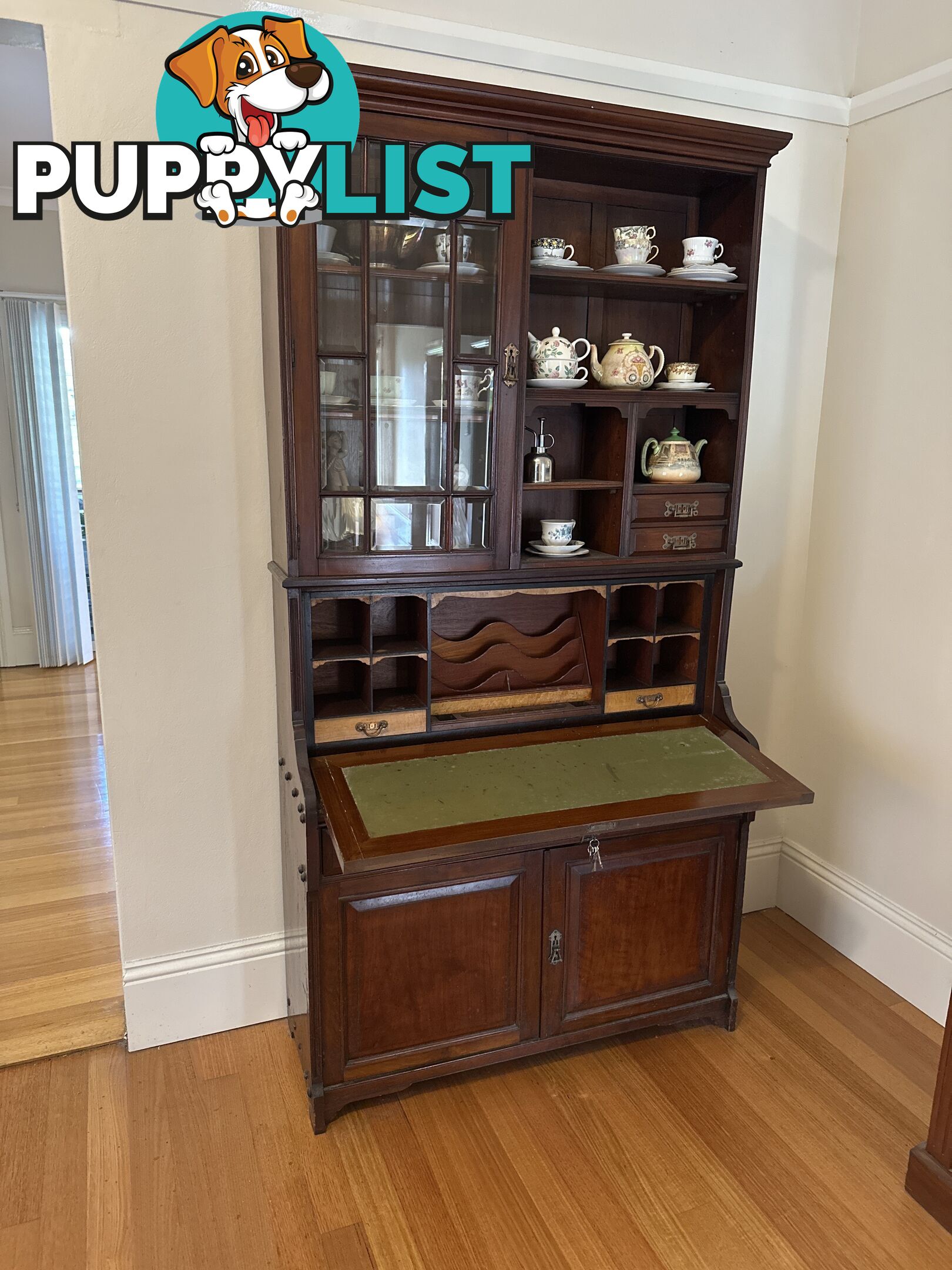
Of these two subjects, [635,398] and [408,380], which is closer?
[408,380]

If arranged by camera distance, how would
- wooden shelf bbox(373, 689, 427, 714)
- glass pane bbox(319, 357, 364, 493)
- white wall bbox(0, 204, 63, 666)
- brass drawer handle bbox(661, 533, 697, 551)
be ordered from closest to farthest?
glass pane bbox(319, 357, 364, 493) → wooden shelf bbox(373, 689, 427, 714) → brass drawer handle bbox(661, 533, 697, 551) → white wall bbox(0, 204, 63, 666)

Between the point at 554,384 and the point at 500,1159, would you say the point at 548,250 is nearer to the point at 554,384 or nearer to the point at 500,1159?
the point at 554,384

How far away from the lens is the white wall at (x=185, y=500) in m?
1.83

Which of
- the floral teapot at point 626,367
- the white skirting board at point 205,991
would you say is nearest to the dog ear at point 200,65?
the floral teapot at point 626,367

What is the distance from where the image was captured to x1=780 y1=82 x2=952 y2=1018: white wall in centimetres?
223

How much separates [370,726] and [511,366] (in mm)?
821

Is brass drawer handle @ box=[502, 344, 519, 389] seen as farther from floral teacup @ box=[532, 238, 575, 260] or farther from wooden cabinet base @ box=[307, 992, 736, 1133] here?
wooden cabinet base @ box=[307, 992, 736, 1133]

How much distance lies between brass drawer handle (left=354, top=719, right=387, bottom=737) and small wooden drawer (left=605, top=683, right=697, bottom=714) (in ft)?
1.83

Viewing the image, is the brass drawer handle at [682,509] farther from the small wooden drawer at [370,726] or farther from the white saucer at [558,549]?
the small wooden drawer at [370,726]

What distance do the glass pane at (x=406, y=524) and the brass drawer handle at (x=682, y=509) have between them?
A: 1.83ft

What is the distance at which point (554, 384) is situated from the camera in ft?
6.47

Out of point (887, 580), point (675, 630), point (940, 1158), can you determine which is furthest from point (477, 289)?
point (940, 1158)

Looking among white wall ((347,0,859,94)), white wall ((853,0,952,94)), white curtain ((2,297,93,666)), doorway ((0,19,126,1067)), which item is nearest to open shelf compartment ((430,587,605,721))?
doorway ((0,19,126,1067))

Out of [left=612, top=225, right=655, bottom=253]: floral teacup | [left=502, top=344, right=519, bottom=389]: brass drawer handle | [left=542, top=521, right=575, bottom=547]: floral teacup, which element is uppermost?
[left=612, top=225, right=655, bottom=253]: floral teacup
